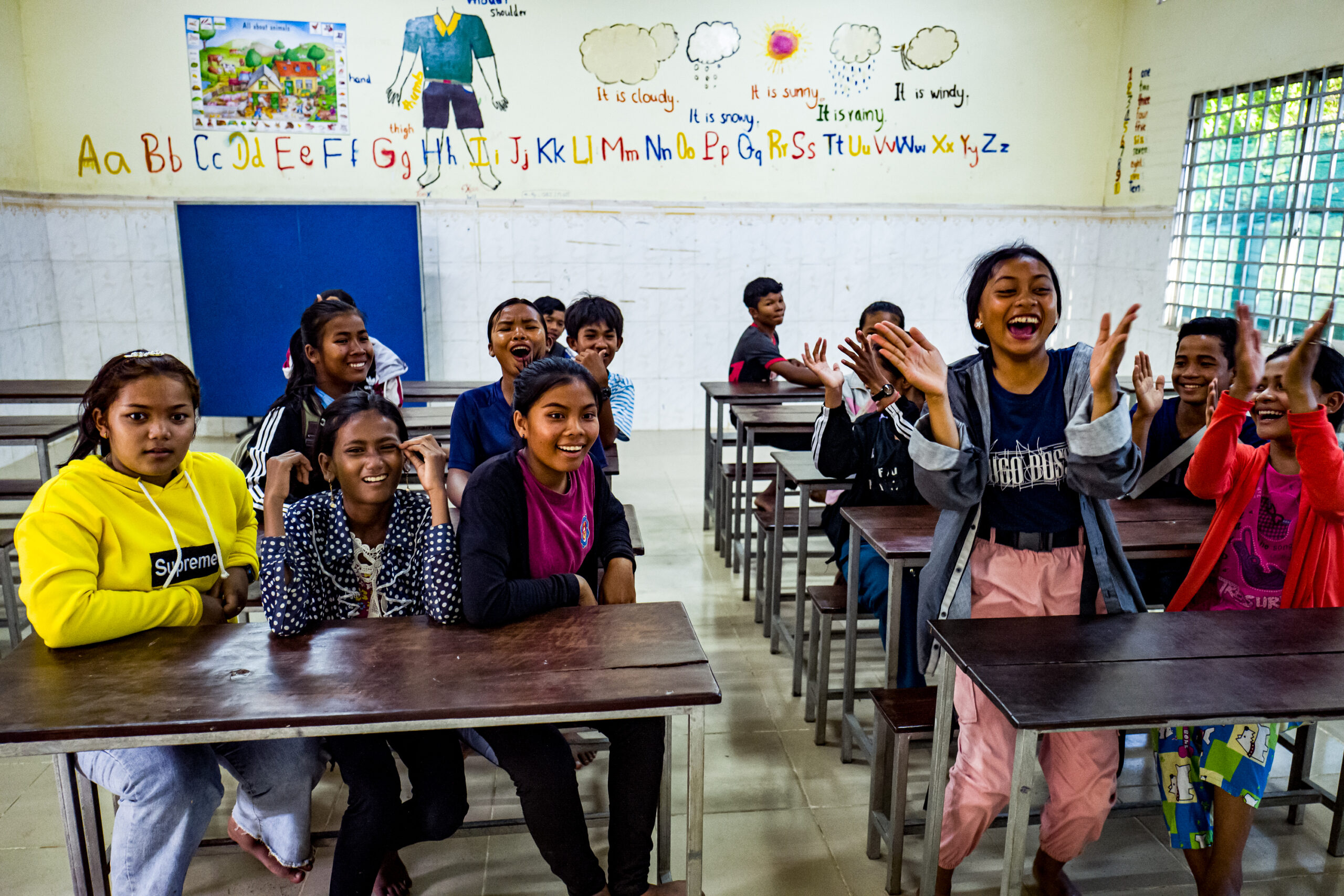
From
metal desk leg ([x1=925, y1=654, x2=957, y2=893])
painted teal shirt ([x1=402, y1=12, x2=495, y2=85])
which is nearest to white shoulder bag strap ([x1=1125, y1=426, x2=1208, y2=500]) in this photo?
metal desk leg ([x1=925, y1=654, x2=957, y2=893])

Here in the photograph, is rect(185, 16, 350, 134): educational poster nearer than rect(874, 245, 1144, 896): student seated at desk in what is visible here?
No

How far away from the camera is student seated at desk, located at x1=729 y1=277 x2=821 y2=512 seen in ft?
13.8

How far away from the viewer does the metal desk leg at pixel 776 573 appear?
308 cm

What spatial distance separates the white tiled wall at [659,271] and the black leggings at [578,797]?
4992 millimetres

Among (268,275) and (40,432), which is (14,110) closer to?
(268,275)

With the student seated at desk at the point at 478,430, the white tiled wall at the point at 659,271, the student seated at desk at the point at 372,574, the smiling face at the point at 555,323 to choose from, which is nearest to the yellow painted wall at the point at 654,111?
the white tiled wall at the point at 659,271

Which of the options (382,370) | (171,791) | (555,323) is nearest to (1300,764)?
(171,791)

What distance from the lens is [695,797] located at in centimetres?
158

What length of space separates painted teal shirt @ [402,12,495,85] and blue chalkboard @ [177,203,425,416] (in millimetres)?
901

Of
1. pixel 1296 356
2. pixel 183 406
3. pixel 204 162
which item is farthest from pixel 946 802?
pixel 204 162

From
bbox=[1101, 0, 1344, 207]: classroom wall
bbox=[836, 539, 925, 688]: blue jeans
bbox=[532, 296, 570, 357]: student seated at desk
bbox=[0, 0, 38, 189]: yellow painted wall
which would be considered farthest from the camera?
bbox=[0, 0, 38, 189]: yellow painted wall

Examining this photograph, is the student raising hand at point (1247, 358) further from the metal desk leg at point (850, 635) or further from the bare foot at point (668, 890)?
the bare foot at point (668, 890)

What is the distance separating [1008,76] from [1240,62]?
1.50 metres

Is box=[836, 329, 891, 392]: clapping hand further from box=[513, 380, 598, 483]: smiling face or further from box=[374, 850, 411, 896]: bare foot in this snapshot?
box=[374, 850, 411, 896]: bare foot
